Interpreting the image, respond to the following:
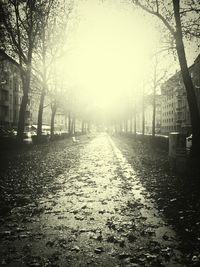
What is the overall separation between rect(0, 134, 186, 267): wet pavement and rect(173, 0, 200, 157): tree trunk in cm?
528

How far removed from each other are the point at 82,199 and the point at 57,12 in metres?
23.6

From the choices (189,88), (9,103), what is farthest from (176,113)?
(189,88)

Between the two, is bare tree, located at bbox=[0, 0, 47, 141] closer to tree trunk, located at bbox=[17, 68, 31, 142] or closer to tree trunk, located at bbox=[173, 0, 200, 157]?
tree trunk, located at bbox=[17, 68, 31, 142]

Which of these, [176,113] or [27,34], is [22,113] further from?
[176,113]

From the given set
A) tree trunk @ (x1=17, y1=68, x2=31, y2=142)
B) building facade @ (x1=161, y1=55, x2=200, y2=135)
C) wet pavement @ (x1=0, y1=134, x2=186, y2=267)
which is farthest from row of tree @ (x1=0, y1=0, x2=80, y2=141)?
building facade @ (x1=161, y1=55, x2=200, y2=135)

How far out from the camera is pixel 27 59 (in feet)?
85.9

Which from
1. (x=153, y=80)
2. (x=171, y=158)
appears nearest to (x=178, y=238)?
(x=171, y=158)

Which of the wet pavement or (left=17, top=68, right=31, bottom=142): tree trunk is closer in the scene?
the wet pavement

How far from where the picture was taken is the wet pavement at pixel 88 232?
3.75m

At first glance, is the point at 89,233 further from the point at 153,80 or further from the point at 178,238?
the point at 153,80

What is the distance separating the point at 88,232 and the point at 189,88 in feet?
31.7

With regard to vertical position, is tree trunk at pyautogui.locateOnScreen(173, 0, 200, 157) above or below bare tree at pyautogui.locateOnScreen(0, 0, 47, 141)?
below

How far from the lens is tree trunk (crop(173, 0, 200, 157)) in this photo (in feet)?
40.0

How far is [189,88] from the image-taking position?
12797 mm
